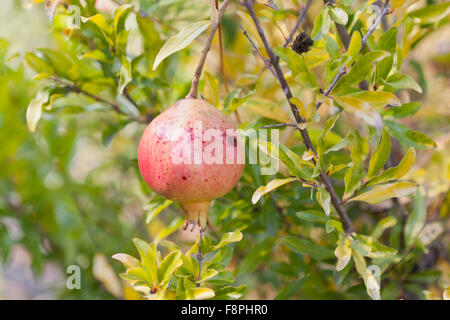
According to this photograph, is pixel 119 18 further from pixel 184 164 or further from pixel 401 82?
pixel 401 82

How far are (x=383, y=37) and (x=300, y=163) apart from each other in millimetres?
172

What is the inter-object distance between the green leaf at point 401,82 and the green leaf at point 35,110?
0.42 m

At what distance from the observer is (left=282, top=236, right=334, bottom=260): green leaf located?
606mm

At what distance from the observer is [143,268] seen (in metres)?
0.48

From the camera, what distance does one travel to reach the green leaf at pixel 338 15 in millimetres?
472

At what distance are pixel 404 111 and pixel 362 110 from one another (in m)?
0.20

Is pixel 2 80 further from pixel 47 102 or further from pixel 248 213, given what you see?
pixel 248 213

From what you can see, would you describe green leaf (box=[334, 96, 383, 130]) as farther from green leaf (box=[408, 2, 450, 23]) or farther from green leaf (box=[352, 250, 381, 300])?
green leaf (box=[408, 2, 450, 23])

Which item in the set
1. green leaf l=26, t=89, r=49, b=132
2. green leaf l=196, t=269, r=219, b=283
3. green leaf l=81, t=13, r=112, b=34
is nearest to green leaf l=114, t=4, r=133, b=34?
green leaf l=81, t=13, r=112, b=34

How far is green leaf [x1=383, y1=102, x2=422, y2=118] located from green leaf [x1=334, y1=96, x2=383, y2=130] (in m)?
0.19

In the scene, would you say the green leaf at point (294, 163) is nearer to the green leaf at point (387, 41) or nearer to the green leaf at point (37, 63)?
the green leaf at point (387, 41)

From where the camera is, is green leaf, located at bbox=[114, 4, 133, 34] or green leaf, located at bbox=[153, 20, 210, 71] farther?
green leaf, located at bbox=[114, 4, 133, 34]

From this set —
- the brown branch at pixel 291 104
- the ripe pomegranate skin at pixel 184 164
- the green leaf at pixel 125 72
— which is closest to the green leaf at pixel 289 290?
the brown branch at pixel 291 104
